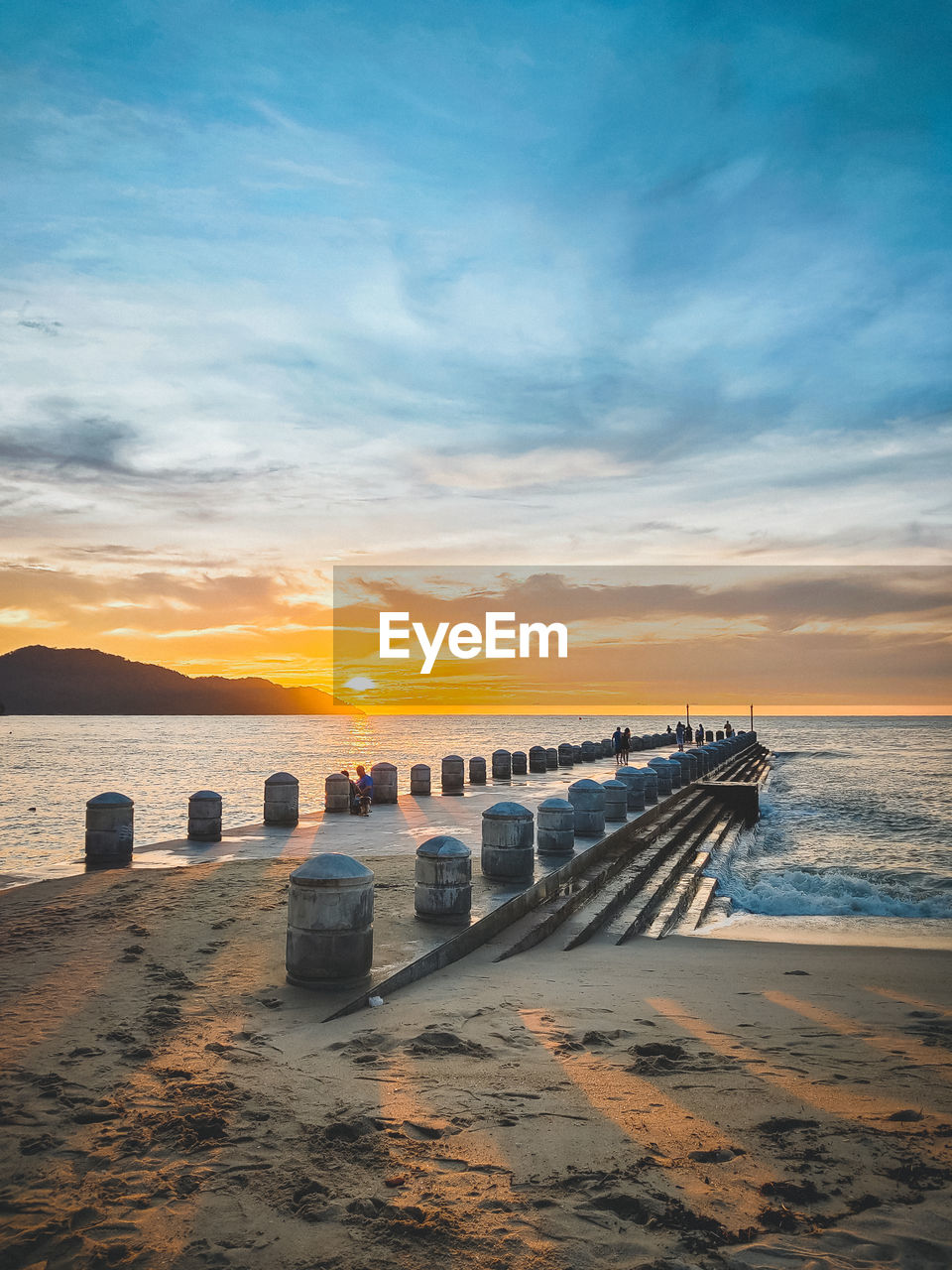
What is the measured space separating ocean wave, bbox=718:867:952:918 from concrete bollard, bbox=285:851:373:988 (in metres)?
10.7

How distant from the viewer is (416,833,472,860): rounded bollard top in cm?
845

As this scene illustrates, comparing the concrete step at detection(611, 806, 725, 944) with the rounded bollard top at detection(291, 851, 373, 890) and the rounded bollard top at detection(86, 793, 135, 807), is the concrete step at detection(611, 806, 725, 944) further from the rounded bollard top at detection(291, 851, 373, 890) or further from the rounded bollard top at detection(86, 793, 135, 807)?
the rounded bollard top at detection(86, 793, 135, 807)

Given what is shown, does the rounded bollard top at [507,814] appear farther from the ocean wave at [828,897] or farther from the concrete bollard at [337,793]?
the concrete bollard at [337,793]

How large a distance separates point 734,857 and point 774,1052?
17178 millimetres

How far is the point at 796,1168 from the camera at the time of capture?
4.25m

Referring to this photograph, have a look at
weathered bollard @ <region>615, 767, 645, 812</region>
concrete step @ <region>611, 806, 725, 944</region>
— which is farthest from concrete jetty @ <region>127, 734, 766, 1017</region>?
concrete step @ <region>611, 806, 725, 944</region>

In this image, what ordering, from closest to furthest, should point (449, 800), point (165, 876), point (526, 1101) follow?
point (526, 1101) → point (165, 876) → point (449, 800)

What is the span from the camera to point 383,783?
20812 millimetres

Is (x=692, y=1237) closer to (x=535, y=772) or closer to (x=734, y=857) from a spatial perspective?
(x=734, y=857)

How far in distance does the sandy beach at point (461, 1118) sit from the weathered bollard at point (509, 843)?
7.75ft

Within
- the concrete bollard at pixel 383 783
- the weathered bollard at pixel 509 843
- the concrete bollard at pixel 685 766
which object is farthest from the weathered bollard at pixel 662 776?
the weathered bollard at pixel 509 843

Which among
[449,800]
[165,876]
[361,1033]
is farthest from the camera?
[449,800]

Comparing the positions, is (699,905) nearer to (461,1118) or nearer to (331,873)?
(331,873)

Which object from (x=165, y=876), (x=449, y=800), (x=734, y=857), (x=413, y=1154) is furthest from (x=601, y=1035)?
(x=734, y=857)
